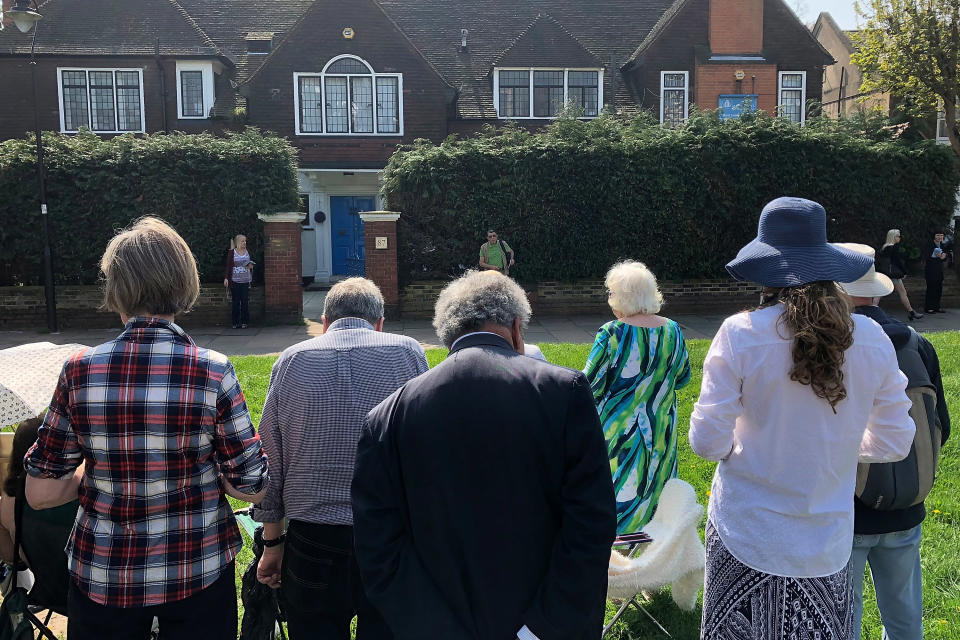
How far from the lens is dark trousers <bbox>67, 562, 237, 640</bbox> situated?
8.24ft

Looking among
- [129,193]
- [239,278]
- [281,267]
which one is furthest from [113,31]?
[239,278]

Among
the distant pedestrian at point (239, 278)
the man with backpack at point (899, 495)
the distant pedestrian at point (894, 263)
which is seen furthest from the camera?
the distant pedestrian at point (894, 263)

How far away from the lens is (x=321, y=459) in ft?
9.55

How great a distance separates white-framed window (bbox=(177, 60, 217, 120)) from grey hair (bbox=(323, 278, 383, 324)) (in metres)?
21.6

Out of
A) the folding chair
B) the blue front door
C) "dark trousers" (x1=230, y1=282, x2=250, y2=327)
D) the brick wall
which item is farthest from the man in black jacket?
the blue front door

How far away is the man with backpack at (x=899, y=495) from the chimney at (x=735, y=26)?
23.6m

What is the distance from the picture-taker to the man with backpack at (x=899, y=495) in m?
2.86

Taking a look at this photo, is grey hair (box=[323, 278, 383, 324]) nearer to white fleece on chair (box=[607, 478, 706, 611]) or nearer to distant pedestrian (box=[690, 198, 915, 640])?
distant pedestrian (box=[690, 198, 915, 640])

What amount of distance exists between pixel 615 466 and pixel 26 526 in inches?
109

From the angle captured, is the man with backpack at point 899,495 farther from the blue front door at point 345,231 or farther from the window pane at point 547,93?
the window pane at point 547,93

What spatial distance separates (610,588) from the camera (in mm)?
3604

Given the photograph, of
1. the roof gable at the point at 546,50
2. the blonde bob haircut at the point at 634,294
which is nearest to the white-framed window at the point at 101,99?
the roof gable at the point at 546,50

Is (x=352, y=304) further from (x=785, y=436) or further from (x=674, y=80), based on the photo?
(x=674, y=80)

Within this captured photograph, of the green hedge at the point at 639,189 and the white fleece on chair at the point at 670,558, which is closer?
the white fleece on chair at the point at 670,558
